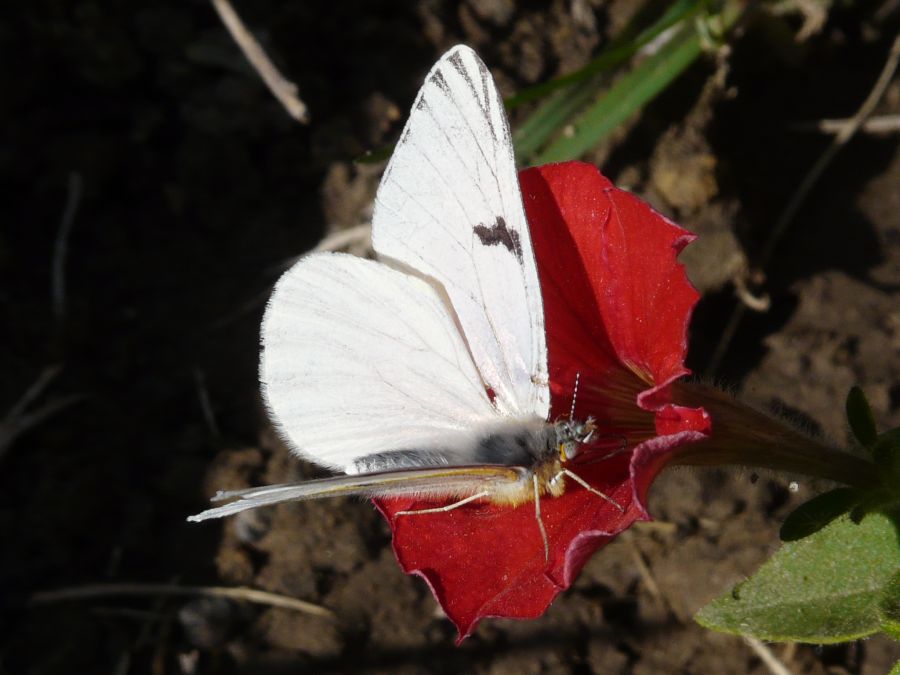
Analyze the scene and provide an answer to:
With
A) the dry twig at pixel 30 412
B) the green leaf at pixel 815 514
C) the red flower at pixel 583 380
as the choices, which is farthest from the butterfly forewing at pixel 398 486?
the dry twig at pixel 30 412

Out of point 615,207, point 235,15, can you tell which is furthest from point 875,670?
point 235,15

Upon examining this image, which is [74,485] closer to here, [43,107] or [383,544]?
[383,544]

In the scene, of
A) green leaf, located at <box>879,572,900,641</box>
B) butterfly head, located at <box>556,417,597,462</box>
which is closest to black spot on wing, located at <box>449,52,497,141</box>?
butterfly head, located at <box>556,417,597,462</box>

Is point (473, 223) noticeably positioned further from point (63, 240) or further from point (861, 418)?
point (63, 240)

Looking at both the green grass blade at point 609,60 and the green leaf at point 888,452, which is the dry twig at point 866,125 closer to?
the green grass blade at point 609,60

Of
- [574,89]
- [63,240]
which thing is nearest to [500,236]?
[574,89]

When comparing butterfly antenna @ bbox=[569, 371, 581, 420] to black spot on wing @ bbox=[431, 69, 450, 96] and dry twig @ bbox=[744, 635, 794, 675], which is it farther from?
dry twig @ bbox=[744, 635, 794, 675]
